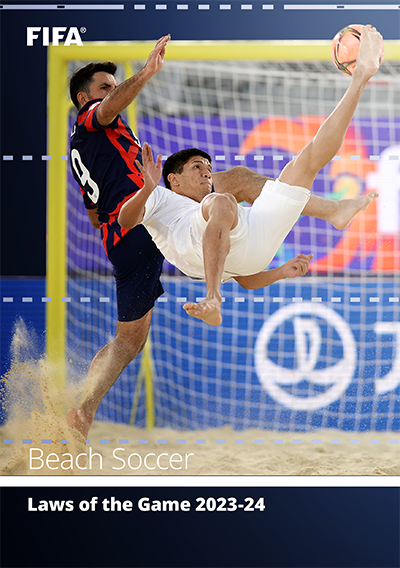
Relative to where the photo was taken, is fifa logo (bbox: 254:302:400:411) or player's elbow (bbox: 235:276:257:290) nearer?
player's elbow (bbox: 235:276:257:290)

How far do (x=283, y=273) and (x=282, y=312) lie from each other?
104 inches

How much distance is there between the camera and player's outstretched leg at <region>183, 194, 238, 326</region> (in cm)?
223

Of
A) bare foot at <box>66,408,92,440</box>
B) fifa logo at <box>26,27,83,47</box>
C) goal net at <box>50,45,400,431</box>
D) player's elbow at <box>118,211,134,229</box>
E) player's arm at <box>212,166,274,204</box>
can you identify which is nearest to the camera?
player's elbow at <box>118,211,134,229</box>

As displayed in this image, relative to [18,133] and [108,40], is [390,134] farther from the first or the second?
[18,133]

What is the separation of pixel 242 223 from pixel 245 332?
3.13 m

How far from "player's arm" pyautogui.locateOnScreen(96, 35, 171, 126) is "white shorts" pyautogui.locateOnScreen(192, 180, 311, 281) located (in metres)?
0.63

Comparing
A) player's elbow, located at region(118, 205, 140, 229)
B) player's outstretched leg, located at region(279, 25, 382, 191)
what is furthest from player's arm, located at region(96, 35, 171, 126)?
player's outstretched leg, located at region(279, 25, 382, 191)

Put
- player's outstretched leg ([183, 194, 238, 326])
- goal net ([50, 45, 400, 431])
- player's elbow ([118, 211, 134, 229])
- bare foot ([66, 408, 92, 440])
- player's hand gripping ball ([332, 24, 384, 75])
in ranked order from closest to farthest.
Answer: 1. player's outstretched leg ([183, 194, 238, 326])
2. player's elbow ([118, 211, 134, 229])
3. player's hand gripping ball ([332, 24, 384, 75])
4. bare foot ([66, 408, 92, 440])
5. goal net ([50, 45, 400, 431])

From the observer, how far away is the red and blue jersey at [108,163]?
2.84 meters

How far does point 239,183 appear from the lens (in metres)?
3.03

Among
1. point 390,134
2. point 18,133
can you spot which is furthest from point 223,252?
point 390,134

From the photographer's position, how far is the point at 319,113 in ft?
18.5

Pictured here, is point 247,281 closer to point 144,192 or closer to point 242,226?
point 242,226

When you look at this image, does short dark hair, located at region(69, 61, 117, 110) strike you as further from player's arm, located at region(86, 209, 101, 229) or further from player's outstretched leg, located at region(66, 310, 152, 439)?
player's outstretched leg, located at region(66, 310, 152, 439)
